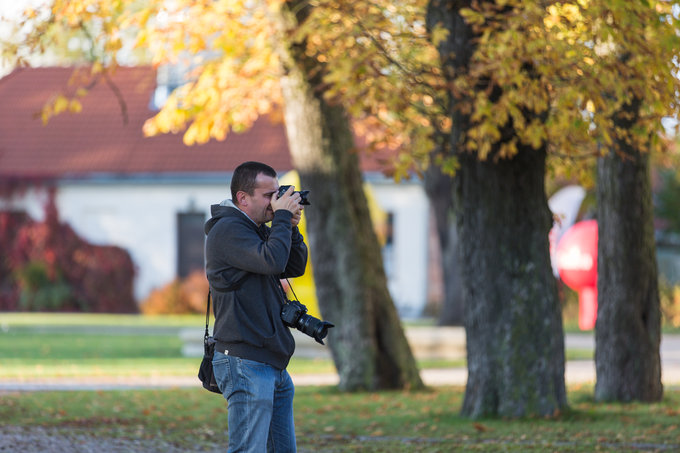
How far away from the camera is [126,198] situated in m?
31.2

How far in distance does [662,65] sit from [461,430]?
10.8 ft

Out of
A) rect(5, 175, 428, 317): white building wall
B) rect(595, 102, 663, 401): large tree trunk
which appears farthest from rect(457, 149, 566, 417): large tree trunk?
rect(5, 175, 428, 317): white building wall

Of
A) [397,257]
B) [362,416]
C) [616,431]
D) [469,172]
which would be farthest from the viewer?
[397,257]

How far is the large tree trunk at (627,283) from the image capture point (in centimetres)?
1112

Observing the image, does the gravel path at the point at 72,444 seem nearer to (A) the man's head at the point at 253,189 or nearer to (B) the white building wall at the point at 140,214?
(A) the man's head at the point at 253,189

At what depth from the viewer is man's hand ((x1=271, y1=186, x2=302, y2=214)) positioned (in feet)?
17.8

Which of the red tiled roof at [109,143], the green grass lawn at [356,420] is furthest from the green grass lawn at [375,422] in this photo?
the red tiled roof at [109,143]

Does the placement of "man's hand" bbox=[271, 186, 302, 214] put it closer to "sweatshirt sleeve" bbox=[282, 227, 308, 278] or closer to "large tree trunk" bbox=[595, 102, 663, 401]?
"sweatshirt sleeve" bbox=[282, 227, 308, 278]

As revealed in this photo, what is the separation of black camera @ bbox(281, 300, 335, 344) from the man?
0.04 meters

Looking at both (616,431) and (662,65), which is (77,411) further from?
(662,65)

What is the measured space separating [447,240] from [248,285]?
18.8m

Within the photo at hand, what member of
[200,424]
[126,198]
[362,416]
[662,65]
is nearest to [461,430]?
[362,416]

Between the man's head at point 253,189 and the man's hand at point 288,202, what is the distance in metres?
0.07

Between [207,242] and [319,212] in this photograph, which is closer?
[207,242]
